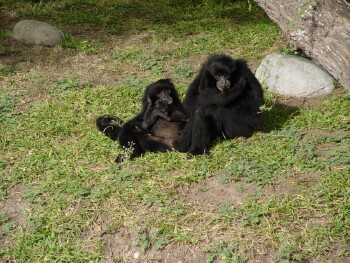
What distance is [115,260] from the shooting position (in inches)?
245

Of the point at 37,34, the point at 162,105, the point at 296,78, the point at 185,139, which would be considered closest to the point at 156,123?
the point at 162,105

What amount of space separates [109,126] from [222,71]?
1902mm

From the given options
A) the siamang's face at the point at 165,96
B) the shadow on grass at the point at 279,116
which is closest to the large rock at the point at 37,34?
the siamang's face at the point at 165,96

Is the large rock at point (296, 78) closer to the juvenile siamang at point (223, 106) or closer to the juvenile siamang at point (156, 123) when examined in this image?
the juvenile siamang at point (223, 106)

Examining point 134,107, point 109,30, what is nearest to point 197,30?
point 109,30

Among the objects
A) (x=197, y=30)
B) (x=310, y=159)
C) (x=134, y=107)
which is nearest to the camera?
(x=310, y=159)

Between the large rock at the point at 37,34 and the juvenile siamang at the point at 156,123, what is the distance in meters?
4.60

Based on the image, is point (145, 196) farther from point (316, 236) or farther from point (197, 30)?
point (197, 30)

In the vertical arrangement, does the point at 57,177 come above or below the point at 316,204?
below

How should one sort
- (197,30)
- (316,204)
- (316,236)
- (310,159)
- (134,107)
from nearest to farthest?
(316,236), (316,204), (310,159), (134,107), (197,30)

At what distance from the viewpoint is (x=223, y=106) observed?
8094 millimetres

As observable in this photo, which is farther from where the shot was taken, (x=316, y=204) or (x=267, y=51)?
(x=267, y=51)

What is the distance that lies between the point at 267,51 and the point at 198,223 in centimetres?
591

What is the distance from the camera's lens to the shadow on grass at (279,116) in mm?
8547
